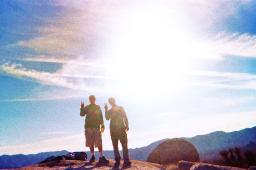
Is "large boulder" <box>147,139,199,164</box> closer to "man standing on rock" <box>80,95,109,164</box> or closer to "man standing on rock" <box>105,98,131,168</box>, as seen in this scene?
"man standing on rock" <box>80,95,109,164</box>

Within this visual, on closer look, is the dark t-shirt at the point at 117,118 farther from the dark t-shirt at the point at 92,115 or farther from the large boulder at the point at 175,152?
the large boulder at the point at 175,152

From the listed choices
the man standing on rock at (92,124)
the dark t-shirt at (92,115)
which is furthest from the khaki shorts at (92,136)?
the dark t-shirt at (92,115)

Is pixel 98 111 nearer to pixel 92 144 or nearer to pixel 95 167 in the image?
pixel 92 144

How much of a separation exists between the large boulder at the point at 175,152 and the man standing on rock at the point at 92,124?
13286 millimetres

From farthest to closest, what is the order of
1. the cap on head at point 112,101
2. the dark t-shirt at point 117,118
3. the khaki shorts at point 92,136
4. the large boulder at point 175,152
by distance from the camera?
the large boulder at point 175,152 → the khaki shorts at point 92,136 → the dark t-shirt at point 117,118 → the cap on head at point 112,101

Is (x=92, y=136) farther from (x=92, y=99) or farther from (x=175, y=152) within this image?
(x=175, y=152)

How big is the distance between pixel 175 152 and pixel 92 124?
14526 mm

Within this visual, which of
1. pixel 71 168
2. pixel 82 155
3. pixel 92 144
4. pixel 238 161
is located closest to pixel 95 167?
pixel 71 168

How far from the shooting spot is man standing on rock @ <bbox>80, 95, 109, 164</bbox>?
641 inches

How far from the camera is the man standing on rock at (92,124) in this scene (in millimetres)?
16294

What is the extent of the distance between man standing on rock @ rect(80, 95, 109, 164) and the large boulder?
13286 mm

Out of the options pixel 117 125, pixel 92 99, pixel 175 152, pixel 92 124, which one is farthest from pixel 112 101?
pixel 175 152

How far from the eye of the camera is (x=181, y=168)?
14570mm

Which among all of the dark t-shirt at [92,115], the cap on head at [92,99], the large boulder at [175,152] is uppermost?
the cap on head at [92,99]
